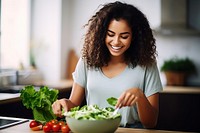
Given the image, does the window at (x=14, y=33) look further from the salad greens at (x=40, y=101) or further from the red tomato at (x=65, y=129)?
the red tomato at (x=65, y=129)

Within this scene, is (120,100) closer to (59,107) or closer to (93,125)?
(93,125)

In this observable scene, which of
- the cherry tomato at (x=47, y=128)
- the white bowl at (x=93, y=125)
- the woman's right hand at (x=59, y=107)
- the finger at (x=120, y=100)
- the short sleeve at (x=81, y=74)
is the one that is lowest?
the cherry tomato at (x=47, y=128)

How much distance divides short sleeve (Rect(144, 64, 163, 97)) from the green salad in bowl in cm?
44

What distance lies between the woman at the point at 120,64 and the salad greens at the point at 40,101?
0.37ft

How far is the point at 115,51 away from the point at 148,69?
25 cm

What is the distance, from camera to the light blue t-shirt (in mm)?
1661

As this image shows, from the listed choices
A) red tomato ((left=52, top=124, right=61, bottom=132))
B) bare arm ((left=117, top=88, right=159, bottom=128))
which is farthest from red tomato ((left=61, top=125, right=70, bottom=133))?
bare arm ((left=117, top=88, right=159, bottom=128))

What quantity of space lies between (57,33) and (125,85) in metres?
2.42

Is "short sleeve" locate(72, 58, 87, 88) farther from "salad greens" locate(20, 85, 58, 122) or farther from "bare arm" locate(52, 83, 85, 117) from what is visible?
"salad greens" locate(20, 85, 58, 122)

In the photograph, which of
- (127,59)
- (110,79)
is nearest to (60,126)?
(110,79)

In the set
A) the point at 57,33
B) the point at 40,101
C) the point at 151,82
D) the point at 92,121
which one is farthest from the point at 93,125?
the point at 57,33

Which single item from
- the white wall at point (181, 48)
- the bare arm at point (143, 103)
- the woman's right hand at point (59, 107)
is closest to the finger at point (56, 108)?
the woman's right hand at point (59, 107)

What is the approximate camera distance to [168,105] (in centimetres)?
338

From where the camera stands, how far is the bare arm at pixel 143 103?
4.29 feet
